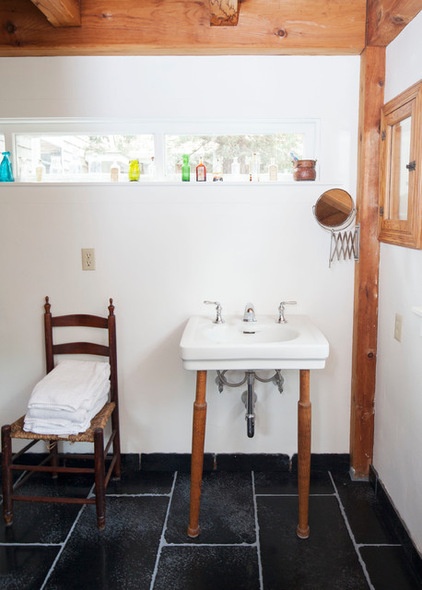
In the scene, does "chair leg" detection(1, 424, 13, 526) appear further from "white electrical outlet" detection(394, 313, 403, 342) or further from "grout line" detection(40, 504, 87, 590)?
"white electrical outlet" detection(394, 313, 403, 342)

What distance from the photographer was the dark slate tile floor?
1.90 m

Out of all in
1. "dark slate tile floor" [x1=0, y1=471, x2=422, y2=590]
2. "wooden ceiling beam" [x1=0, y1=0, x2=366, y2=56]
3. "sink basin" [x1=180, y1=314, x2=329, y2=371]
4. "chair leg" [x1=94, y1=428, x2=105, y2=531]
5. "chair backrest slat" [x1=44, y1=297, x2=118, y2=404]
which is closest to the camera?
"dark slate tile floor" [x1=0, y1=471, x2=422, y2=590]

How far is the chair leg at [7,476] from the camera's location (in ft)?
7.18

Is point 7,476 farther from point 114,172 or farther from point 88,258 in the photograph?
point 114,172

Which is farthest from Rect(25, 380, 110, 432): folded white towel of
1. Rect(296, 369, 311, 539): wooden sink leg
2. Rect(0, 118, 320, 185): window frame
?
Rect(0, 118, 320, 185): window frame

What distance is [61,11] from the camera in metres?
2.19

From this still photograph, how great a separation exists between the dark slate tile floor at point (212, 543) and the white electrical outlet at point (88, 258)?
1109 millimetres

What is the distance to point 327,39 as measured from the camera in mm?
2371

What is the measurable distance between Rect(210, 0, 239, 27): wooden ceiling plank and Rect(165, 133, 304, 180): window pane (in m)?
0.51

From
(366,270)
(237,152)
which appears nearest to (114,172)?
(237,152)

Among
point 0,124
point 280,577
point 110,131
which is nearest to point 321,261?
point 110,131

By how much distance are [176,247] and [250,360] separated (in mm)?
803

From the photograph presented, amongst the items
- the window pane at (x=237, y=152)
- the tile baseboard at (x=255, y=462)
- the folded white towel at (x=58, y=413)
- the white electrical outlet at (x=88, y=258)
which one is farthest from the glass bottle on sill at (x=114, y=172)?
the tile baseboard at (x=255, y=462)

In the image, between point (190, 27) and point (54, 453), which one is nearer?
point (190, 27)
